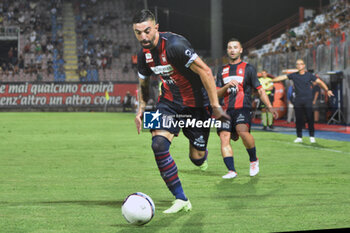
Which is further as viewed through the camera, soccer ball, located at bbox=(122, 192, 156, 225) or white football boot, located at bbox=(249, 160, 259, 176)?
A: white football boot, located at bbox=(249, 160, 259, 176)

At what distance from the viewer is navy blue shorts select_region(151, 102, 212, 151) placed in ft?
18.8

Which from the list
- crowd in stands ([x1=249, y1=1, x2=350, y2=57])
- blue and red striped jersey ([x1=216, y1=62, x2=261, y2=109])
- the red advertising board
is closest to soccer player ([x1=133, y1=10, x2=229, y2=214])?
blue and red striped jersey ([x1=216, y1=62, x2=261, y2=109])

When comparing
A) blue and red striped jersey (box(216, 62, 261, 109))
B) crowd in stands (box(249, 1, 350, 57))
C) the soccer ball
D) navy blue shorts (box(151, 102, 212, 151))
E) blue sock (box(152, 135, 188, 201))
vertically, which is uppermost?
crowd in stands (box(249, 1, 350, 57))

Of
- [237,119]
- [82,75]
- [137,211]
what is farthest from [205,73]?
[82,75]

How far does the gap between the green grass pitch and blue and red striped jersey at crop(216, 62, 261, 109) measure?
3.71 feet

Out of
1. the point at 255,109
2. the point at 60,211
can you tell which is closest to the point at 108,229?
the point at 60,211

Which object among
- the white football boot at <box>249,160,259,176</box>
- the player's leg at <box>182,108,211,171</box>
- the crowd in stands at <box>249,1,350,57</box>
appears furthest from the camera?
the crowd in stands at <box>249,1,350,57</box>

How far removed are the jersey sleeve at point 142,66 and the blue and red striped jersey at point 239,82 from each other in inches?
98.0

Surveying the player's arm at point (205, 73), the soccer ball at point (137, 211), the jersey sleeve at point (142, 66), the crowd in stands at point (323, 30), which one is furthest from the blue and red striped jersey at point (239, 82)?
the crowd in stands at point (323, 30)

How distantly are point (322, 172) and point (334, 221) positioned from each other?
4036 mm

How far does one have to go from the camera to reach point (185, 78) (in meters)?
5.88

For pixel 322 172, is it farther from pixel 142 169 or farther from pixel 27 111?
pixel 27 111

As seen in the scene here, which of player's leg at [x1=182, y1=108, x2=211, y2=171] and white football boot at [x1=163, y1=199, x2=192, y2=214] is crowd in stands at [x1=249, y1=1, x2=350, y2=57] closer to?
player's leg at [x1=182, y1=108, x2=211, y2=171]

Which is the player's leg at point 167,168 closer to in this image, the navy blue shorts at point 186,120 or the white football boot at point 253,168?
the navy blue shorts at point 186,120
